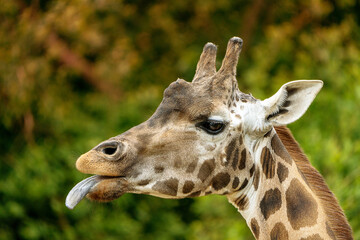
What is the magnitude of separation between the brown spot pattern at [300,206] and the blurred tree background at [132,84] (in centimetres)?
278

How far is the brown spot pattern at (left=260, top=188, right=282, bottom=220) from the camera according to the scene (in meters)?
4.34

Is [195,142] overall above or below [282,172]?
above

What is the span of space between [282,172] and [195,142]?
0.67 meters

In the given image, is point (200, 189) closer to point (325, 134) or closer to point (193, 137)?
point (193, 137)

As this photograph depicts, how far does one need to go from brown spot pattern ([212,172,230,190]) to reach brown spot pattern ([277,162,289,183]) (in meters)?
0.37

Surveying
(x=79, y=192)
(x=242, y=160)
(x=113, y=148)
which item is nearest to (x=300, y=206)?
(x=242, y=160)

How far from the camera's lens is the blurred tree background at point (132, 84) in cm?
1000

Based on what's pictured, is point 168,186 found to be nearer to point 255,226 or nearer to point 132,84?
point 255,226

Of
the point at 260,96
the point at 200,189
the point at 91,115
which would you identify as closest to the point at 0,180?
the point at 91,115

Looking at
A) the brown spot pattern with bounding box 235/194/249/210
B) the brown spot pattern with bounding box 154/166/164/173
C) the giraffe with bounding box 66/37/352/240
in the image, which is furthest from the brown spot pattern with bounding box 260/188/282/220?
the brown spot pattern with bounding box 154/166/164/173

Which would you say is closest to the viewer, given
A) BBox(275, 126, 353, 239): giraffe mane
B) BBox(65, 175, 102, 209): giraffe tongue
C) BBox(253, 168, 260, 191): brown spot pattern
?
BBox(65, 175, 102, 209): giraffe tongue

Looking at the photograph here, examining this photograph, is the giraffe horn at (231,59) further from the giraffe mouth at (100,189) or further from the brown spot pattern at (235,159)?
the giraffe mouth at (100,189)

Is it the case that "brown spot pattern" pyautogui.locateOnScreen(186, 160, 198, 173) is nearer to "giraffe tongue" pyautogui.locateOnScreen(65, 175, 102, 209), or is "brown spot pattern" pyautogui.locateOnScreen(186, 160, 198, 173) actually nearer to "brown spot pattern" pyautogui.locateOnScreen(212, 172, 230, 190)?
"brown spot pattern" pyautogui.locateOnScreen(212, 172, 230, 190)

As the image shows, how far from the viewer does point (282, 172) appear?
4.42 m
